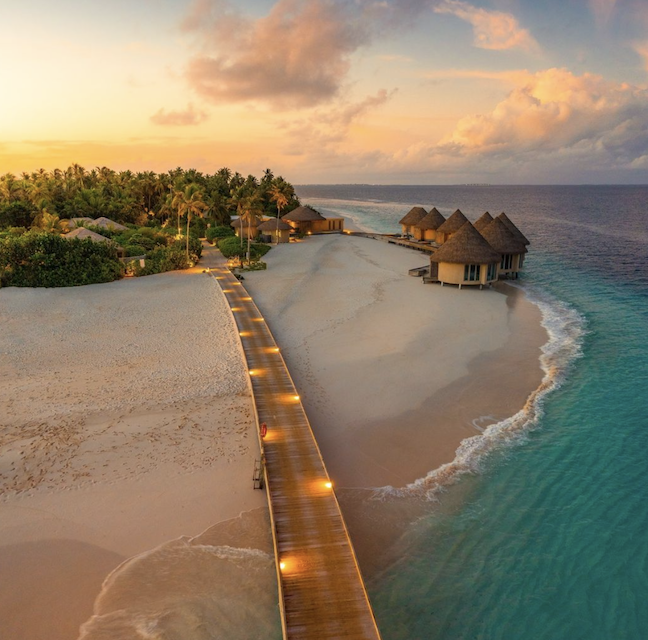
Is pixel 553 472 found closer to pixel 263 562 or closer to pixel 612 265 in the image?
pixel 263 562

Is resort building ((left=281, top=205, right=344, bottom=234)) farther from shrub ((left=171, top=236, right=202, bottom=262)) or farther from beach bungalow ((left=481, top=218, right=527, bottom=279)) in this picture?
beach bungalow ((left=481, top=218, right=527, bottom=279))

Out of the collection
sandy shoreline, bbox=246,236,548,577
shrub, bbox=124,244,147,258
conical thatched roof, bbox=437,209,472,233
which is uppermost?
conical thatched roof, bbox=437,209,472,233

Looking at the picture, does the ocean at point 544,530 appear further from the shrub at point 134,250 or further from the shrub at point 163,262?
the shrub at point 134,250

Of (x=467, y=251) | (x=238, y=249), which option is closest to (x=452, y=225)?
(x=467, y=251)


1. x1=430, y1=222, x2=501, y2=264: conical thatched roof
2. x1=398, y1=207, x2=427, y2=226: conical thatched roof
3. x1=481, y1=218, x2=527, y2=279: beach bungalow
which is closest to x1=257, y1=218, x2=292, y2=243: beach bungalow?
x1=398, y1=207, x2=427, y2=226: conical thatched roof

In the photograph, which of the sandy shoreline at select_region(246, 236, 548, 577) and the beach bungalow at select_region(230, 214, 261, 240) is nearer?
the sandy shoreline at select_region(246, 236, 548, 577)

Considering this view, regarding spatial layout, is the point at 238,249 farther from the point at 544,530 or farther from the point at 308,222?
the point at 544,530
